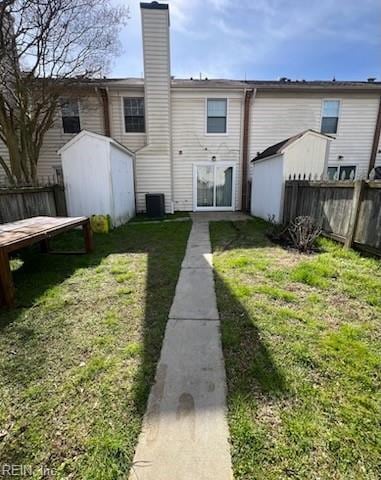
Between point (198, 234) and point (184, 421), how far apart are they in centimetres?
558

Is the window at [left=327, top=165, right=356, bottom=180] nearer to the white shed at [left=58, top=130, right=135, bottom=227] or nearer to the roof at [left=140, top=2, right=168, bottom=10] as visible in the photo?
the roof at [left=140, top=2, right=168, bottom=10]

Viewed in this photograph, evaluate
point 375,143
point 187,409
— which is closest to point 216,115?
point 375,143

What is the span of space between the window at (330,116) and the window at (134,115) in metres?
7.94

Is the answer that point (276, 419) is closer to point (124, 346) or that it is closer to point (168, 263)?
point (124, 346)

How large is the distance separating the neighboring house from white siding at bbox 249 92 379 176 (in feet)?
0.13

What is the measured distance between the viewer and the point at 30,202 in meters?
6.15

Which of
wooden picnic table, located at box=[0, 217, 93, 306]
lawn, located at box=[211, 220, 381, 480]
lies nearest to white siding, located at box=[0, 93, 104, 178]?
wooden picnic table, located at box=[0, 217, 93, 306]

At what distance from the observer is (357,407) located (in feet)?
5.42

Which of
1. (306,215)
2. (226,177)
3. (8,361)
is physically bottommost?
(8,361)

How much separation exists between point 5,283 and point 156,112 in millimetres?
8827

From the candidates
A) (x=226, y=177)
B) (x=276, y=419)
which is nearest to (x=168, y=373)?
(x=276, y=419)

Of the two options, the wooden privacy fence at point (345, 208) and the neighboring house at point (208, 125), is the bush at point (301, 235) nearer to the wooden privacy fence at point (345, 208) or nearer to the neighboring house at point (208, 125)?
the wooden privacy fence at point (345, 208)

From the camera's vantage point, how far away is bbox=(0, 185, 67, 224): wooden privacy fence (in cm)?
545

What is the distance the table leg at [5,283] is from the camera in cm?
298
